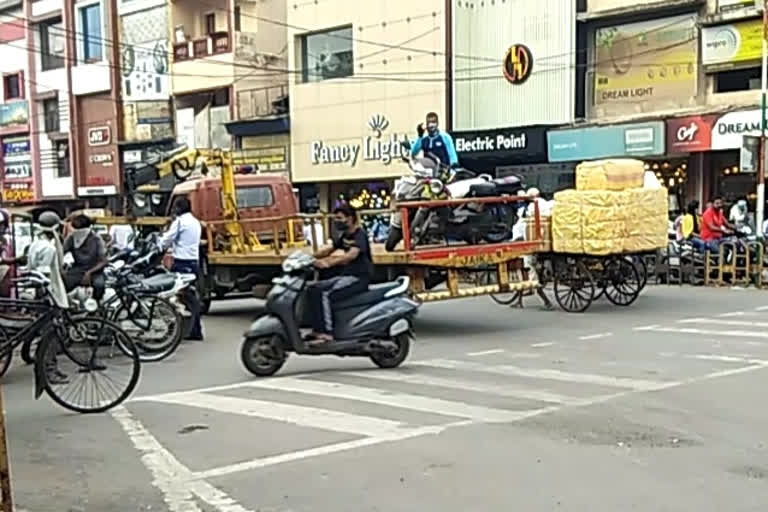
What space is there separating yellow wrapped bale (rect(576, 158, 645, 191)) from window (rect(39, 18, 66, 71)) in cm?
3497

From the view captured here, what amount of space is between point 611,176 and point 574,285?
1.90 metres

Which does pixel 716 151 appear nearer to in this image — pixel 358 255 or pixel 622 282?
pixel 622 282

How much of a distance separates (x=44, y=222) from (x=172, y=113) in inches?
1181

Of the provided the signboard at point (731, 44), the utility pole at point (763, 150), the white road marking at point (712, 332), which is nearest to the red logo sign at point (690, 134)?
the signboard at point (731, 44)

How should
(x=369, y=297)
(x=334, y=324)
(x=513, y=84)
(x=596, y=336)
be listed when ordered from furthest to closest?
(x=513, y=84)
(x=596, y=336)
(x=369, y=297)
(x=334, y=324)

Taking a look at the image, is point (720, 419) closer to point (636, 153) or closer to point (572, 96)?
point (636, 153)

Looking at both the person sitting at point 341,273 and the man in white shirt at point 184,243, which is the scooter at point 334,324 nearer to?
the person sitting at point 341,273

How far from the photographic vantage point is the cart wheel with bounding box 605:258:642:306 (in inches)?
640

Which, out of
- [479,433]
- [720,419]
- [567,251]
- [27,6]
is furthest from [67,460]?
[27,6]

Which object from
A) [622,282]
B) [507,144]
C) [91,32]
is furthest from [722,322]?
[91,32]

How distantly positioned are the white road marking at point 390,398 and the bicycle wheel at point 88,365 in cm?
146

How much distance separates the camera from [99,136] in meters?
42.7

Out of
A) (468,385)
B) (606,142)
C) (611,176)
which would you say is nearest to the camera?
(468,385)

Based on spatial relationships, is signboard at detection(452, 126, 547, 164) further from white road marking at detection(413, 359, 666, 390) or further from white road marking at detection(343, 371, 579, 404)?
white road marking at detection(343, 371, 579, 404)
